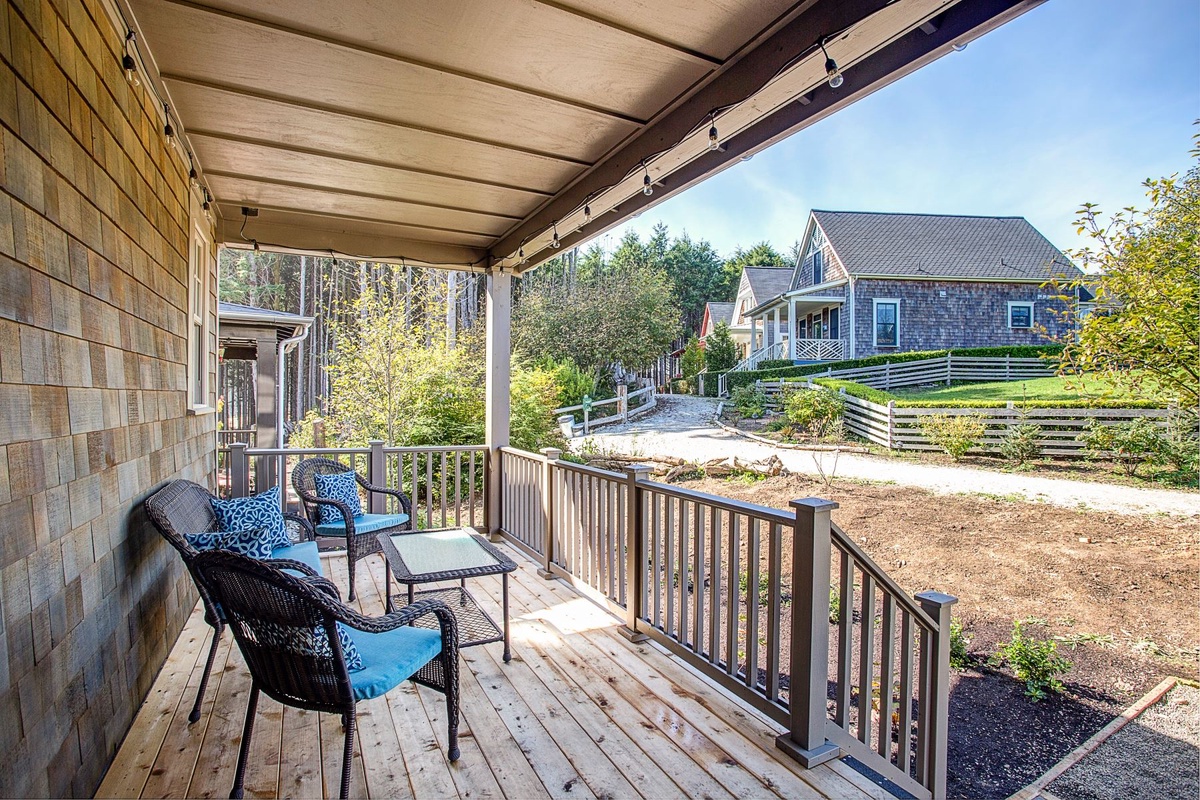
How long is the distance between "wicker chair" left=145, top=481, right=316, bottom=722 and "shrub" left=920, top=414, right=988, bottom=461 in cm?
1019

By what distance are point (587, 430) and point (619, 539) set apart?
11127 mm

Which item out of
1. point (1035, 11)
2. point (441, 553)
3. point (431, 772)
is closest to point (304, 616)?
point (431, 772)

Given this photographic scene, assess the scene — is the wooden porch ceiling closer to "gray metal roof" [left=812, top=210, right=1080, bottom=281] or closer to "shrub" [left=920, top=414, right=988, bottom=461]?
"shrub" [left=920, top=414, right=988, bottom=461]

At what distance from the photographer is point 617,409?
682 inches

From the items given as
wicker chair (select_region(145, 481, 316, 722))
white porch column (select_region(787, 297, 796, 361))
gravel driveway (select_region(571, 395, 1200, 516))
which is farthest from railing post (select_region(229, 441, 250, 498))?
white porch column (select_region(787, 297, 796, 361))

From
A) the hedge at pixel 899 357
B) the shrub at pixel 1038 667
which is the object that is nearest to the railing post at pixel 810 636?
the shrub at pixel 1038 667

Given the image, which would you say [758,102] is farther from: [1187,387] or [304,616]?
[1187,387]

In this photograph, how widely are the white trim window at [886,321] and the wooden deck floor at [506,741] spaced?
17.5 m

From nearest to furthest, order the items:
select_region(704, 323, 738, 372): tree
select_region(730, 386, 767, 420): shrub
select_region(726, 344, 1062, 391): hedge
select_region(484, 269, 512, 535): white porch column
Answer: select_region(484, 269, 512, 535): white porch column, select_region(730, 386, 767, 420): shrub, select_region(726, 344, 1062, 391): hedge, select_region(704, 323, 738, 372): tree

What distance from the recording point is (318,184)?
3730 millimetres

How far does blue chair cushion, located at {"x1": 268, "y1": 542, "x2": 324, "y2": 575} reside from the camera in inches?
120

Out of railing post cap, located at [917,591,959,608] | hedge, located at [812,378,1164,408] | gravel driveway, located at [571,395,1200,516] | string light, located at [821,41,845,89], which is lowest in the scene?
gravel driveway, located at [571,395,1200,516]

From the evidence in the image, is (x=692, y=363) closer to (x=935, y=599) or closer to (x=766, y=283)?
(x=766, y=283)

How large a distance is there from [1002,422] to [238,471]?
11.1 metres
